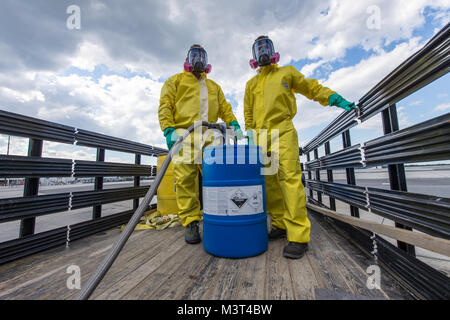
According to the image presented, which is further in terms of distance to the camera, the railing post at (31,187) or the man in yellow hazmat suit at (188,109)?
the man in yellow hazmat suit at (188,109)

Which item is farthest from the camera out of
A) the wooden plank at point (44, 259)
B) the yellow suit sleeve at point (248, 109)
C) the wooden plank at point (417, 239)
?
the yellow suit sleeve at point (248, 109)

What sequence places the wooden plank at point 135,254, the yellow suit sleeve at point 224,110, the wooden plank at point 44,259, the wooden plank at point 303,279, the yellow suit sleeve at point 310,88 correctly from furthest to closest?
the yellow suit sleeve at point 224,110 → the yellow suit sleeve at point 310,88 → the wooden plank at point 44,259 → the wooden plank at point 135,254 → the wooden plank at point 303,279

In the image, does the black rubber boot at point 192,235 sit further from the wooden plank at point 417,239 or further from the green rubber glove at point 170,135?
the wooden plank at point 417,239

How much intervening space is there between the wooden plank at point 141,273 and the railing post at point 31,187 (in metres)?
0.97

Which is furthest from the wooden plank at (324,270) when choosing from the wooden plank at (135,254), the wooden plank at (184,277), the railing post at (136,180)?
the railing post at (136,180)

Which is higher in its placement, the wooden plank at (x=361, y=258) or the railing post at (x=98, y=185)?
the railing post at (x=98, y=185)

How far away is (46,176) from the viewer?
1.54 m

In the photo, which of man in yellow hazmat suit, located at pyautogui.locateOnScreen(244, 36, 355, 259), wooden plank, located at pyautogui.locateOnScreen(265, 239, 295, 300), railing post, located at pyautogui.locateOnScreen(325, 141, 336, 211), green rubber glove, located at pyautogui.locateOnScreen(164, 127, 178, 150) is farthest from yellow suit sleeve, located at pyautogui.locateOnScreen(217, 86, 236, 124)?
wooden plank, located at pyautogui.locateOnScreen(265, 239, 295, 300)

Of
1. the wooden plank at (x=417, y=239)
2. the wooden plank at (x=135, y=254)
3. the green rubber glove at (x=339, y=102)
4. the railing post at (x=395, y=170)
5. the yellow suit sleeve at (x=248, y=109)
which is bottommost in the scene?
the wooden plank at (x=135, y=254)

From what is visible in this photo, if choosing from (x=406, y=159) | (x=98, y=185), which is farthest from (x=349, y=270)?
(x=98, y=185)

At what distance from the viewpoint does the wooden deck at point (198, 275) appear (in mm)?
894

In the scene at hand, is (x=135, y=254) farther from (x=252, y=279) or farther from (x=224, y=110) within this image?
(x=224, y=110)

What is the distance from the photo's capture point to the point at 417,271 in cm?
86
